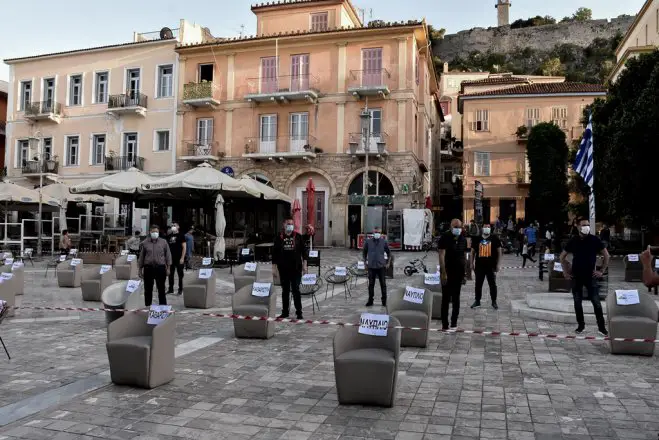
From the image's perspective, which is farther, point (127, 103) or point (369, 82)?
point (127, 103)

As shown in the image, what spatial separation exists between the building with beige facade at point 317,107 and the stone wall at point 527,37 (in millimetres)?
57626

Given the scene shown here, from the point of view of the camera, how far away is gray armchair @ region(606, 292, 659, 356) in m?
7.45

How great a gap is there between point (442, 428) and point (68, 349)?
5.48m

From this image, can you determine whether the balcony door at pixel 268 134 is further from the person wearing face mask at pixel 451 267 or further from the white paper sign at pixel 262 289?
the white paper sign at pixel 262 289

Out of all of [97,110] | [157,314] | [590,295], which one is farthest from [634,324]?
[97,110]

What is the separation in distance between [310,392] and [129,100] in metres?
32.7

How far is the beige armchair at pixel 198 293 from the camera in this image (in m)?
11.7

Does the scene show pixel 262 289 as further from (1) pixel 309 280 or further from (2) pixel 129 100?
(2) pixel 129 100

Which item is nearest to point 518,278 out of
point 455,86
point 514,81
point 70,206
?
point 70,206

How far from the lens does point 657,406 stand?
17.6 feet

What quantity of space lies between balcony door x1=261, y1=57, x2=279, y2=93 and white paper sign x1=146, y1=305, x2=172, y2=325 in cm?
2765

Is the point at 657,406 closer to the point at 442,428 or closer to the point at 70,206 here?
the point at 442,428

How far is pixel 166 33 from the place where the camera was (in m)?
35.6

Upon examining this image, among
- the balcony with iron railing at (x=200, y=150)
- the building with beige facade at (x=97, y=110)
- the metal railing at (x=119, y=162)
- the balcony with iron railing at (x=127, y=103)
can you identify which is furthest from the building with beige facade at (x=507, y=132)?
the metal railing at (x=119, y=162)
